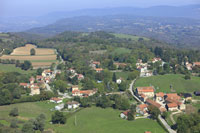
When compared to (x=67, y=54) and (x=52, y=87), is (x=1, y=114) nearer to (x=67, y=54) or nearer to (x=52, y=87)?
(x=52, y=87)

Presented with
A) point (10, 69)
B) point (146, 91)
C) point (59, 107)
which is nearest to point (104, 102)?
point (59, 107)

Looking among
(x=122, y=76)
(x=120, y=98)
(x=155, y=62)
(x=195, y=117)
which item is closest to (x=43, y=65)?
(x=122, y=76)

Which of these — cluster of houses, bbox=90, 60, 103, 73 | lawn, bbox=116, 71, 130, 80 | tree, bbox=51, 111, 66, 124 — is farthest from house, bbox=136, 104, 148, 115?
cluster of houses, bbox=90, 60, 103, 73

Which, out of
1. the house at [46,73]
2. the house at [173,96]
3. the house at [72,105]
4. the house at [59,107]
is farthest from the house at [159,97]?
the house at [46,73]

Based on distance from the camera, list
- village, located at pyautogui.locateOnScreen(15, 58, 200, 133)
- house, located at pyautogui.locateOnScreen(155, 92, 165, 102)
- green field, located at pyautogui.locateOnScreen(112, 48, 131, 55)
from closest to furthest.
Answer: village, located at pyautogui.locateOnScreen(15, 58, 200, 133) → house, located at pyautogui.locateOnScreen(155, 92, 165, 102) → green field, located at pyautogui.locateOnScreen(112, 48, 131, 55)

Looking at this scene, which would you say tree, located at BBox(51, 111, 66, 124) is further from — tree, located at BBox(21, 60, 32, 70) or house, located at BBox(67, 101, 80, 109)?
tree, located at BBox(21, 60, 32, 70)

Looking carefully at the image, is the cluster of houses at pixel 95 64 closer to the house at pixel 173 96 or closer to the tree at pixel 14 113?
the house at pixel 173 96
